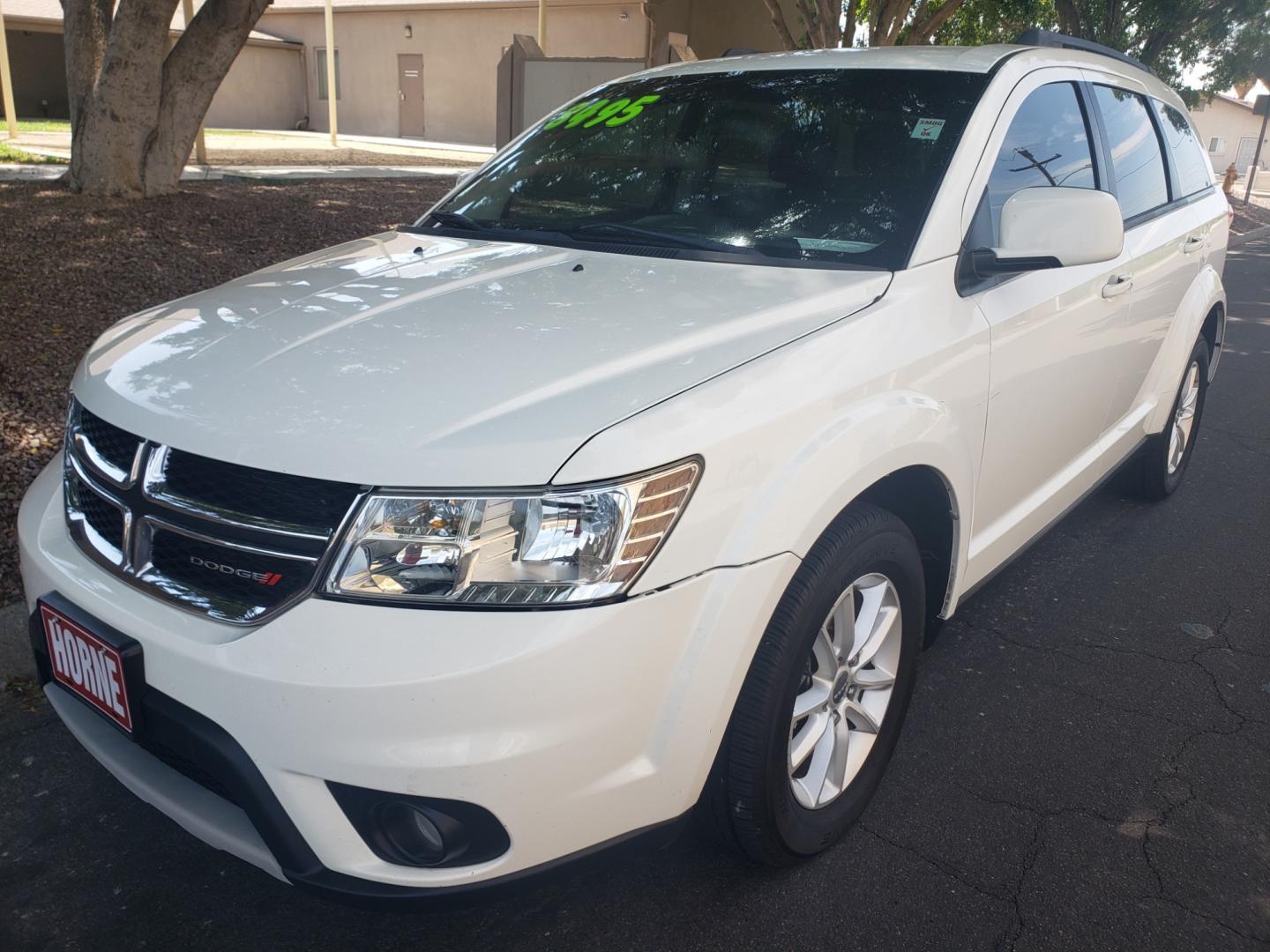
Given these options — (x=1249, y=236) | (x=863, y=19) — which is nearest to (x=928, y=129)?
(x=863, y=19)

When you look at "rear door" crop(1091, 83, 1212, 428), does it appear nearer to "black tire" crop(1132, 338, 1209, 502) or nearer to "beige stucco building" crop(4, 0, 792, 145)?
"black tire" crop(1132, 338, 1209, 502)

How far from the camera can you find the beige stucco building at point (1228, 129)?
154ft

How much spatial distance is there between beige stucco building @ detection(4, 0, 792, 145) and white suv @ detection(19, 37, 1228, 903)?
2022cm

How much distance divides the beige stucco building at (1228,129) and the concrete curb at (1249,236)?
29320 mm

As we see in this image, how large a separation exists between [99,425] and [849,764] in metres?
1.86

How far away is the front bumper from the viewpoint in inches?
66.0

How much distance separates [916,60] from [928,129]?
407mm

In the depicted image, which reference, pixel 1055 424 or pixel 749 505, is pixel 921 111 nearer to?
pixel 1055 424

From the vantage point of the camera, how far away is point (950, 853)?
2.49 m

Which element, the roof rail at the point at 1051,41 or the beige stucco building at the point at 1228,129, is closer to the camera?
the roof rail at the point at 1051,41

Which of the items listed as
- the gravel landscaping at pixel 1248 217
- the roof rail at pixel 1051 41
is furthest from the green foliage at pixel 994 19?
the roof rail at pixel 1051 41

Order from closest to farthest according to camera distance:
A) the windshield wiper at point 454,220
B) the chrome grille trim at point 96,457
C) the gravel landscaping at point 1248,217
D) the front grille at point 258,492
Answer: the front grille at point 258,492 < the chrome grille trim at point 96,457 < the windshield wiper at point 454,220 < the gravel landscaping at point 1248,217

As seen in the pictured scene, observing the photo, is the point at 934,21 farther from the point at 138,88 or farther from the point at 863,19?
the point at 138,88

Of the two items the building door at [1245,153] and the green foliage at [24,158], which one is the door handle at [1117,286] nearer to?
the green foliage at [24,158]
